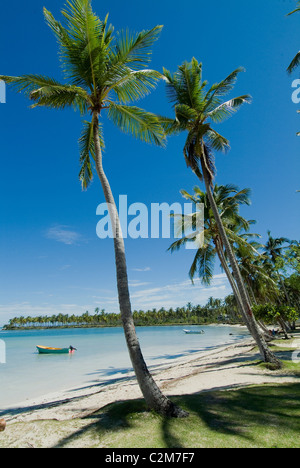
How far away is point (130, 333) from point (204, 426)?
221 centimetres

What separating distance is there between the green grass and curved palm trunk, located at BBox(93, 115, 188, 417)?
0.82ft

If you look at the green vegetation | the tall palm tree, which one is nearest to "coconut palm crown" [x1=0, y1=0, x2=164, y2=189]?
the tall palm tree

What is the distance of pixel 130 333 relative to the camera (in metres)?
5.66

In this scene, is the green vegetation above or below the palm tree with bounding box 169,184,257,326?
below

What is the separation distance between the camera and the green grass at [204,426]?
3988 millimetres

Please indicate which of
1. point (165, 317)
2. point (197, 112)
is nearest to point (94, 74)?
point (197, 112)

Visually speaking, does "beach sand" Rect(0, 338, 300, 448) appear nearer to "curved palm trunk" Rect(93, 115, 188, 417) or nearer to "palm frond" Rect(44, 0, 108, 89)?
"curved palm trunk" Rect(93, 115, 188, 417)

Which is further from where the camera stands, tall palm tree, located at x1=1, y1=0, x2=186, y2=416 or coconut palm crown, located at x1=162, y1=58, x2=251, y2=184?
coconut palm crown, located at x1=162, y1=58, x2=251, y2=184

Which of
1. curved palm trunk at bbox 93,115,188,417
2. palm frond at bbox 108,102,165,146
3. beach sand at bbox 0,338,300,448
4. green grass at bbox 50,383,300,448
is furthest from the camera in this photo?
palm frond at bbox 108,102,165,146

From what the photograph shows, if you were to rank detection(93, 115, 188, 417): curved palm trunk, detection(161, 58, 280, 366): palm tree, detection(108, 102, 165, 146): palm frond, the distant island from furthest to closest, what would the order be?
1. the distant island
2. detection(161, 58, 280, 366): palm tree
3. detection(108, 102, 165, 146): palm frond
4. detection(93, 115, 188, 417): curved palm trunk

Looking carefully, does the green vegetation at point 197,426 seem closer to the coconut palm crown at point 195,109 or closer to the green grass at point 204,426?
the green grass at point 204,426

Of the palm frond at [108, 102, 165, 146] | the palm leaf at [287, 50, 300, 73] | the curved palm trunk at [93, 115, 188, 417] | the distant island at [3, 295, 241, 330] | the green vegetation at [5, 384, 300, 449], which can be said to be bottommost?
the distant island at [3, 295, 241, 330]

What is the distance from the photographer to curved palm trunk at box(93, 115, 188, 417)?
5223 millimetres
